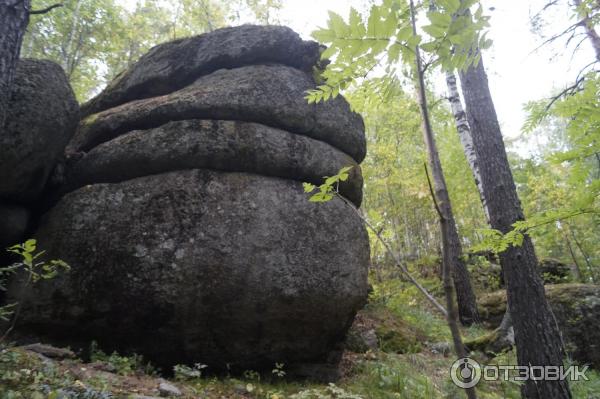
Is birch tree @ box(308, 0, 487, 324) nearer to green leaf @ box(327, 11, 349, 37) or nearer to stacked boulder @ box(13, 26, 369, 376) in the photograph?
green leaf @ box(327, 11, 349, 37)

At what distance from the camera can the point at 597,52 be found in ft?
35.9

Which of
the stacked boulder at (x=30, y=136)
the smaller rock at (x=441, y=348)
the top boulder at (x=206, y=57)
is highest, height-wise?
the top boulder at (x=206, y=57)

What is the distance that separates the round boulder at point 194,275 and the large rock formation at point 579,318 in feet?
15.7

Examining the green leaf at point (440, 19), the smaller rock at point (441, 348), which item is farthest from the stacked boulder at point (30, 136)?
the smaller rock at point (441, 348)

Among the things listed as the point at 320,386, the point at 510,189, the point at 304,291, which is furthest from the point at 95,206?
the point at 510,189

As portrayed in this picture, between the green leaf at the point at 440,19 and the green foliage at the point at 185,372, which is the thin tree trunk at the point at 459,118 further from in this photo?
the green leaf at the point at 440,19

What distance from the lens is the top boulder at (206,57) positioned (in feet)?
22.4

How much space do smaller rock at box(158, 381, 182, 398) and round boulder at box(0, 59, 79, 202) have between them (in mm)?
3596

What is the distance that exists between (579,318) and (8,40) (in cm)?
1028

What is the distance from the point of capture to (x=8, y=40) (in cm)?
360

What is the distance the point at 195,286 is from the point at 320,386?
7.96 feet

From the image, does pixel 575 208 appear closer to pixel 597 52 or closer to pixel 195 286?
pixel 195 286

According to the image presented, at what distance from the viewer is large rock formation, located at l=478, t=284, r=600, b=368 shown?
6.60 m

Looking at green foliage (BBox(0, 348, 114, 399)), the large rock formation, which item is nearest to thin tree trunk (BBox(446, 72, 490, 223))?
the large rock formation
